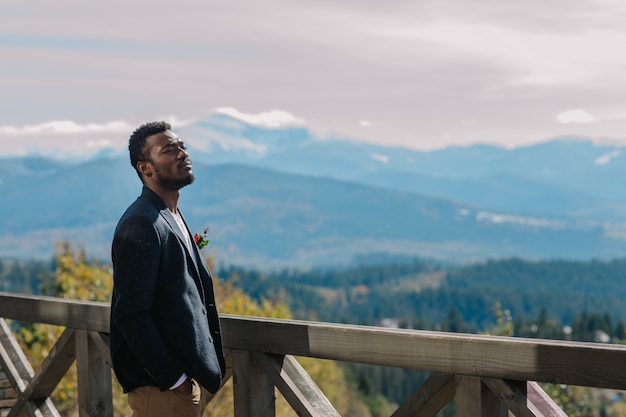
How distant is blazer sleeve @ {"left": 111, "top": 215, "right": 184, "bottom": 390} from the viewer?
332cm

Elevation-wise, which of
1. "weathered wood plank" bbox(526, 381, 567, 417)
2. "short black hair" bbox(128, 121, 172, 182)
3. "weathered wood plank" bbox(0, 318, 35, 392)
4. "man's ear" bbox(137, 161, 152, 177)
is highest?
"short black hair" bbox(128, 121, 172, 182)

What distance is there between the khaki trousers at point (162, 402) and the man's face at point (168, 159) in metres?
0.77

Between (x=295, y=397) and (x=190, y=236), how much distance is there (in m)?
0.75

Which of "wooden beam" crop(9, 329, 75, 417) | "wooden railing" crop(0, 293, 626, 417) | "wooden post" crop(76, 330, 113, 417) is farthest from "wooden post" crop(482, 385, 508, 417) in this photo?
"wooden beam" crop(9, 329, 75, 417)

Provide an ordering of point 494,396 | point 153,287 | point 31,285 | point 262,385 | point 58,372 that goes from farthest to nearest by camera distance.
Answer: point 31,285 < point 58,372 < point 262,385 < point 153,287 < point 494,396

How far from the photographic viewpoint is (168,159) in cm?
355

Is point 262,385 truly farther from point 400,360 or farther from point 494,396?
point 494,396

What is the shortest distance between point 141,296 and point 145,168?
1.73ft

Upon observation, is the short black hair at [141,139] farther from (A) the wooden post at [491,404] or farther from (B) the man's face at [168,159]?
(A) the wooden post at [491,404]

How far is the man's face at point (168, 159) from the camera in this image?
140 inches

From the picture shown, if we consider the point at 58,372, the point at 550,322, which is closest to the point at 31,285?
the point at 550,322

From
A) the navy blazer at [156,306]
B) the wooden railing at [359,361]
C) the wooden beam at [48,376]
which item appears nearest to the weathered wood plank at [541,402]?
the wooden railing at [359,361]

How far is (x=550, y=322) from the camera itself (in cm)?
11800

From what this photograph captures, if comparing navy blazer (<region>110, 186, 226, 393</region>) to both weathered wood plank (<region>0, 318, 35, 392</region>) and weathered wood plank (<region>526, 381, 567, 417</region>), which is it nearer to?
weathered wood plank (<region>526, 381, 567, 417</region>)
